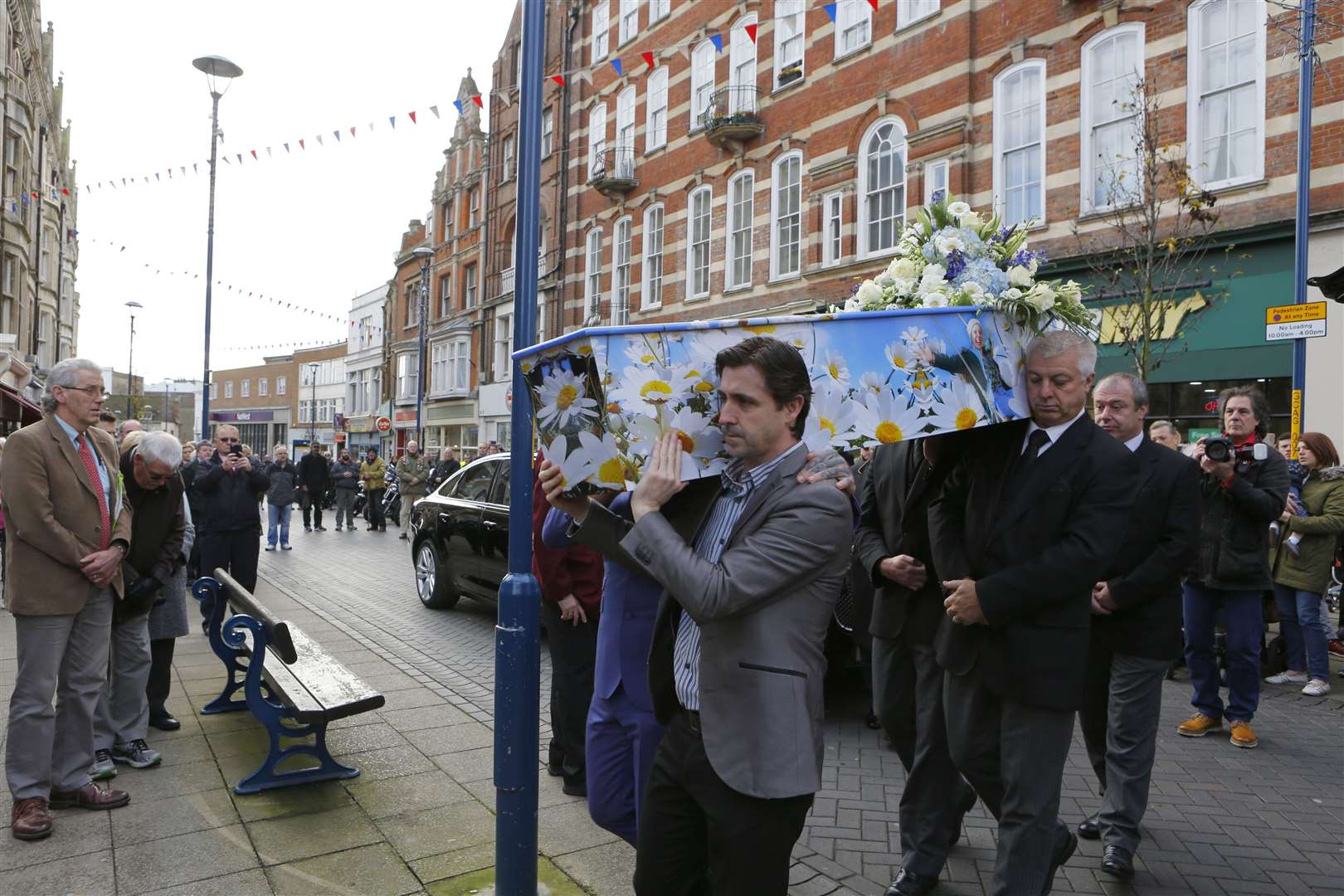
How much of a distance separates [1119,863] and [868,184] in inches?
618

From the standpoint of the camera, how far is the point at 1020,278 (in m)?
2.94

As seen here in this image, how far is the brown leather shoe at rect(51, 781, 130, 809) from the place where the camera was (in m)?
4.17

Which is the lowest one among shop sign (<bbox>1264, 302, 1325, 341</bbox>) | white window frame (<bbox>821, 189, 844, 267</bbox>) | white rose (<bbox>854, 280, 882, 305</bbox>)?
white rose (<bbox>854, 280, 882, 305</bbox>)

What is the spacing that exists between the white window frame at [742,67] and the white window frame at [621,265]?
488 cm

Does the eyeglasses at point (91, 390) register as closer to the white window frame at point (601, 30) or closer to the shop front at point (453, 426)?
the white window frame at point (601, 30)

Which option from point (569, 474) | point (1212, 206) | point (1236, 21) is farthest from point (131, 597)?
point (1236, 21)

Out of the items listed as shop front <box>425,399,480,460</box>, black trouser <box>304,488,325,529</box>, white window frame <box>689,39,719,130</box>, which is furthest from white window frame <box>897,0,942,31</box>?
shop front <box>425,399,480,460</box>

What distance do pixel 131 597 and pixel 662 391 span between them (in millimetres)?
3604

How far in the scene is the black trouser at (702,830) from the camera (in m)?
2.23

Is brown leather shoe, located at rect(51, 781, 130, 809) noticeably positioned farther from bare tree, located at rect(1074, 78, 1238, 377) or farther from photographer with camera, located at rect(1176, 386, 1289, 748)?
bare tree, located at rect(1074, 78, 1238, 377)

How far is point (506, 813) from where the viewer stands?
10.5 ft

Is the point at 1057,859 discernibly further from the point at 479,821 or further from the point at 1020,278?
the point at 479,821

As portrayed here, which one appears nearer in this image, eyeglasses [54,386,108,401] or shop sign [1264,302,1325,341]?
eyeglasses [54,386,108,401]

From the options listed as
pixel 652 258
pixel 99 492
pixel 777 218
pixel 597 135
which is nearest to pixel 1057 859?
pixel 99 492
